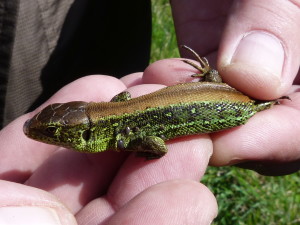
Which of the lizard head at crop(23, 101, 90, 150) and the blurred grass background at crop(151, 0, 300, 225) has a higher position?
the lizard head at crop(23, 101, 90, 150)

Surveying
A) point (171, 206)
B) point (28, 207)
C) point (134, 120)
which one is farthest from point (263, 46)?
point (28, 207)

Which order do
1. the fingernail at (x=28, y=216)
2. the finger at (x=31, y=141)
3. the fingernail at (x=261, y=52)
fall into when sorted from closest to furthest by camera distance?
the fingernail at (x=28, y=216) < the fingernail at (x=261, y=52) < the finger at (x=31, y=141)

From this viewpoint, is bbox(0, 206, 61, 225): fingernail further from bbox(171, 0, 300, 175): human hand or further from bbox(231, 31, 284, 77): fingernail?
bbox(231, 31, 284, 77): fingernail

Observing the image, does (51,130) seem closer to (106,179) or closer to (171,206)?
(106,179)

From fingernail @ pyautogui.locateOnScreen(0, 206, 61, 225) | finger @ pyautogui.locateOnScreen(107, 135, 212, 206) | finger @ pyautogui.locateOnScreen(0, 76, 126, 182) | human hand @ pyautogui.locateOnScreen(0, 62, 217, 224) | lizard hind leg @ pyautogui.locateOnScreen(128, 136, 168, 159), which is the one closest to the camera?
fingernail @ pyautogui.locateOnScreen(0, 206, 61, 225)

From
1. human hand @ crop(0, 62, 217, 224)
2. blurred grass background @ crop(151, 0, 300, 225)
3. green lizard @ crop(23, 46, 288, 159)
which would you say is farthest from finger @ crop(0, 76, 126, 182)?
blurred grass background @ crop(151, 0, 300, 225)

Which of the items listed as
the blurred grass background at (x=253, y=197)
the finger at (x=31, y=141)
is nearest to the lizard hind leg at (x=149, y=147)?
the finger at (x=31, y=141)

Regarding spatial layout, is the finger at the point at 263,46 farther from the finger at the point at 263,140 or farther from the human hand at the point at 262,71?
the finger at the point at 263,140

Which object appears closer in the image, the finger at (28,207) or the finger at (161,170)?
the finger at (28,207)
